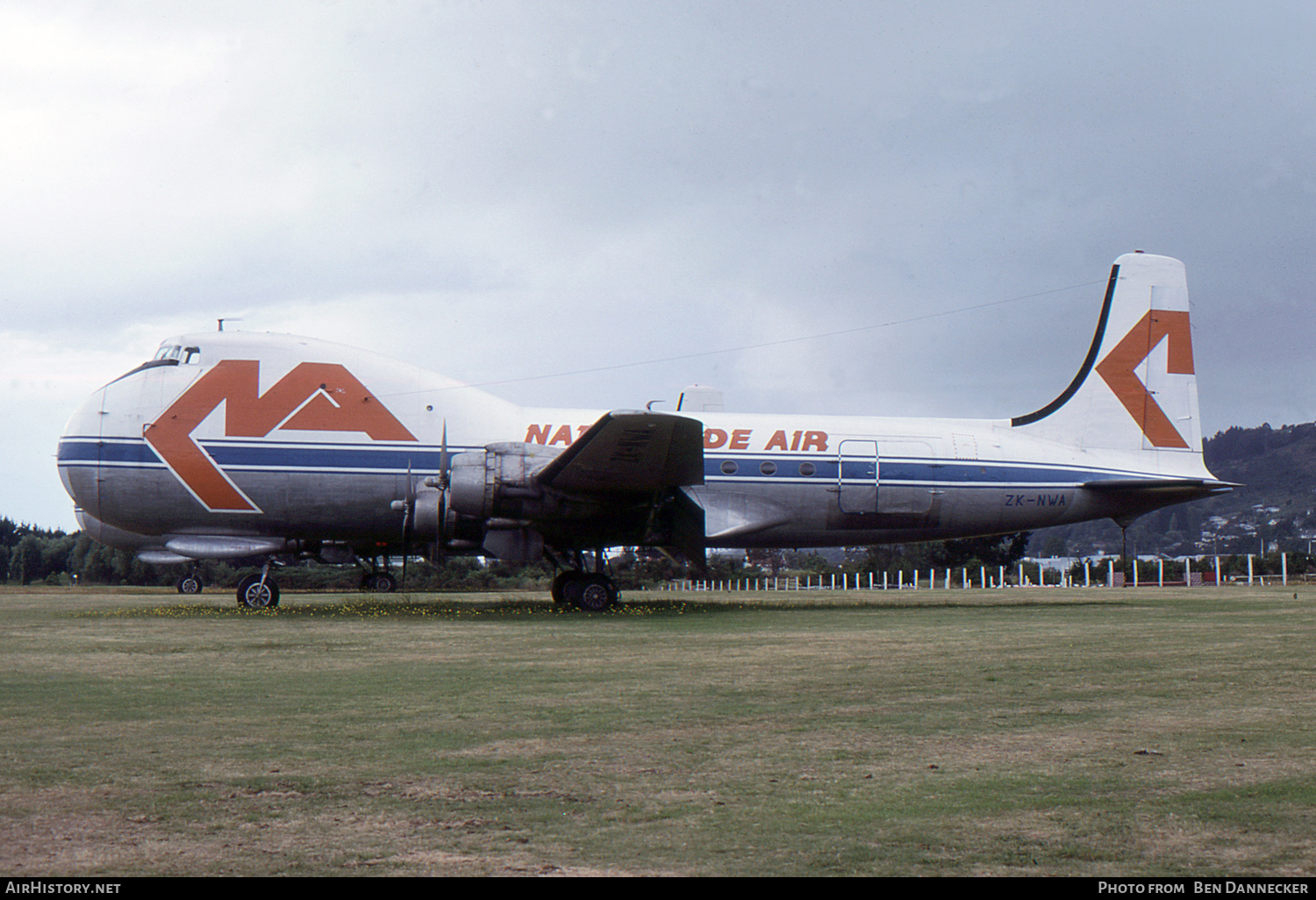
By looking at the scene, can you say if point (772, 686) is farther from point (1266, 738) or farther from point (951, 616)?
point (951, 616)

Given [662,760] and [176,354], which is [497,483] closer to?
[176,354]

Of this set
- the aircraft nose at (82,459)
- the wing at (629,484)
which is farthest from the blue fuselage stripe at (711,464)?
the wing at (629,484)

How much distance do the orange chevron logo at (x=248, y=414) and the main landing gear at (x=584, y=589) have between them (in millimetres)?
4202

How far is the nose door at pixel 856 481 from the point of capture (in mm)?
19516

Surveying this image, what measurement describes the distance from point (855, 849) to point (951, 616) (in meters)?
13.6

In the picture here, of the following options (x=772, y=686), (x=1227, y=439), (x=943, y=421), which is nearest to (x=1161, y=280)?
(x=943, y=421)

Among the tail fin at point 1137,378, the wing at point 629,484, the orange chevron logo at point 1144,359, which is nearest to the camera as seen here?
the wing at point 629,484

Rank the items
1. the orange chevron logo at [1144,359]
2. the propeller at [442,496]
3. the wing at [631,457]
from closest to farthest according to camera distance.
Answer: the wing at [631,457] < the propeller at [442,496] < the orange chevron logo at [1144,359]

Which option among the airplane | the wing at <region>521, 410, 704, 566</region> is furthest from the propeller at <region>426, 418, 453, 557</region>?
the wing at <region>521, 410, 704, 566</region>

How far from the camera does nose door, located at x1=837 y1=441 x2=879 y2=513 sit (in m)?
19.5

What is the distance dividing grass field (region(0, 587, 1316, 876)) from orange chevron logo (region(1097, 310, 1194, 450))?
11187 millimetres

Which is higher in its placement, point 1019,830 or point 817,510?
point 817,510

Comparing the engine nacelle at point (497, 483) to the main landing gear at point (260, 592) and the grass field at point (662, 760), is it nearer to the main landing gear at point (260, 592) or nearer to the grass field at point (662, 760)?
the main landing gear at point (260, 592)

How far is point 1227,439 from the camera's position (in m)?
191
